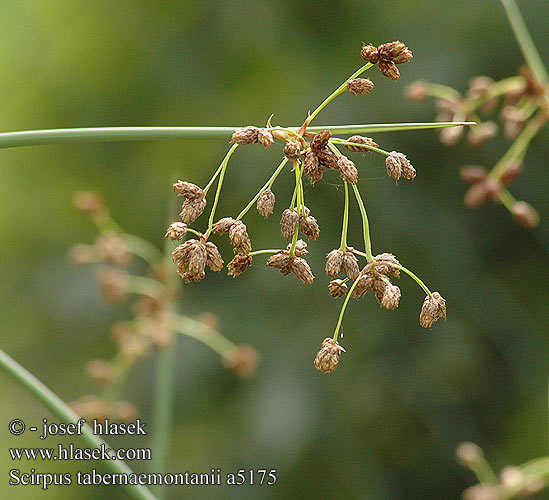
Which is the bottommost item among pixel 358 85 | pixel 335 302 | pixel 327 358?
pixel 327 358

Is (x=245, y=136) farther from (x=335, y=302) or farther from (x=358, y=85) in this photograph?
(x=335, y=302)

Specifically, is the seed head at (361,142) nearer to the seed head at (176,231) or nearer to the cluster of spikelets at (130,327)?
the seed head at (176,231)

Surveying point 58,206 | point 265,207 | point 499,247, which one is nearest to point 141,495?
point 265,207

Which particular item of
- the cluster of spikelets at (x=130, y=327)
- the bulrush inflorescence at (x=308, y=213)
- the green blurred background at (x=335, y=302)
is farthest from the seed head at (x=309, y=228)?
the green blurred background at (x=335, y=302)

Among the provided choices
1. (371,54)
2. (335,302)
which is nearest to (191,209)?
(371,54)

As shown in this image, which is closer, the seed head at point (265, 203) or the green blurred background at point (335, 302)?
the seed head at point (265, 203)

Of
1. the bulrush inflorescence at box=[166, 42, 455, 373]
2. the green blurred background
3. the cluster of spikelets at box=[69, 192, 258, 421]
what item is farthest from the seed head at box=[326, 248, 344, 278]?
the green blurred background

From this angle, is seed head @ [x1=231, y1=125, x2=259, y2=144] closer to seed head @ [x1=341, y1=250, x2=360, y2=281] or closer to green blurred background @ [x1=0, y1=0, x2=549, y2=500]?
seed head @ [x1=341, y1=250, x2=360, y2=281]
